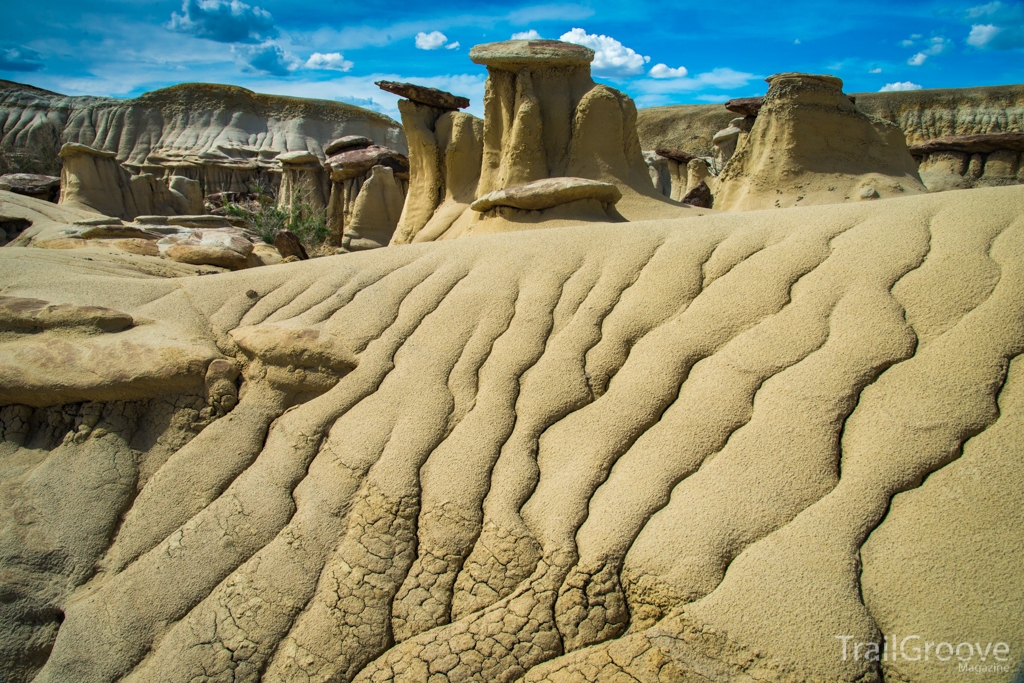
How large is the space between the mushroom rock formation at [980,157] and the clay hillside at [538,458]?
40.5 feet

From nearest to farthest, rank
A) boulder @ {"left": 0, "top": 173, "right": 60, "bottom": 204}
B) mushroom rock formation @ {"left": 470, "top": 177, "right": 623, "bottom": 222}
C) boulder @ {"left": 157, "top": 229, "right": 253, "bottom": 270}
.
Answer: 1. boulder @ {"left": 157, "top": 229, "right": 253, "bottom": 270}
2. mushroom rock formation @ {"left": 470, "top": 177, "right": 623, "bottom": 222}
3. boulder @ {"left": 0, "top": 173, "right": 60, "bottom": 204}

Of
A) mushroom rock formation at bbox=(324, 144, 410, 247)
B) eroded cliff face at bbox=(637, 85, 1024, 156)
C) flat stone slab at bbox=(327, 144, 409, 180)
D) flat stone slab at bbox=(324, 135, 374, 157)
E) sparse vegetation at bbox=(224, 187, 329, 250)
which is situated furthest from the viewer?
eroded cliff face at bbox=(637, 85, 1024, 156)

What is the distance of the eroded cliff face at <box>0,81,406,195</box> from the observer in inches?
956

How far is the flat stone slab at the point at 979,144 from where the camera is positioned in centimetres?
1209

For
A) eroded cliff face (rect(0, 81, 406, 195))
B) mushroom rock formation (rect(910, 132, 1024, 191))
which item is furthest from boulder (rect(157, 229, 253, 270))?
eroded cliff face (rect(0, 81, 406, 195))

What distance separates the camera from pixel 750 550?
59.3 inches

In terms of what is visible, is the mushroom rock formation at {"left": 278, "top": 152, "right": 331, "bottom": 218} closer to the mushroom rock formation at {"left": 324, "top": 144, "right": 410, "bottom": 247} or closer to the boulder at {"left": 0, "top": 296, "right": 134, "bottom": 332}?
the mushroom rock formation at {"left": 324, "top": 144, "right": 410, "bottom": 247}

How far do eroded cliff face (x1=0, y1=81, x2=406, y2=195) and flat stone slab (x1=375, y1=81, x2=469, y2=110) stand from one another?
17648 mm

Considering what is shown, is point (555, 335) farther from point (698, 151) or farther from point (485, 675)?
point (698, 151)

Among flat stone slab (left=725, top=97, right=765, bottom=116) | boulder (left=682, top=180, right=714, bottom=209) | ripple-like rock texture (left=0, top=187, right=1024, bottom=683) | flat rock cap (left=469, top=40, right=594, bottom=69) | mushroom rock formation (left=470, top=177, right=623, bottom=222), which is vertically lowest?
ripple-like rock texture (left=0, top=187, right=1024, bottom=683)

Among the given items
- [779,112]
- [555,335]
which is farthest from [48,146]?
[555,335]

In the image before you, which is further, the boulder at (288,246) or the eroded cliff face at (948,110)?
the eroded cliff face at (948,110)

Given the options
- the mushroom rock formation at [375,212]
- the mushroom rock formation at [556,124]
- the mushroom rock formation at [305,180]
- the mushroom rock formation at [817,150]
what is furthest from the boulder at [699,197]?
the mushroom rock formation at [305,180]

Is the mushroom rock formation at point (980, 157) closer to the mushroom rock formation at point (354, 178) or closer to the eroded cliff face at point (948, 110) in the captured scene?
the eroded cliff face at point (948, 110)
